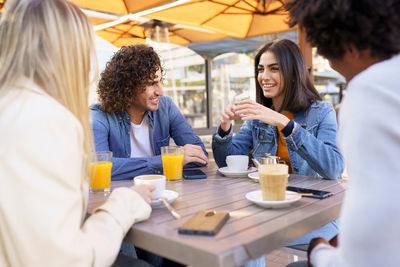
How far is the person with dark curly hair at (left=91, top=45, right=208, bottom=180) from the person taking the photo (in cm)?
208

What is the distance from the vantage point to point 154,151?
2.24m

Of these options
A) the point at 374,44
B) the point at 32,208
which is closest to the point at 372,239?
the point at 374,44

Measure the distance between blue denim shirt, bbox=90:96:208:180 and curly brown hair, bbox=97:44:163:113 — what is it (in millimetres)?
74

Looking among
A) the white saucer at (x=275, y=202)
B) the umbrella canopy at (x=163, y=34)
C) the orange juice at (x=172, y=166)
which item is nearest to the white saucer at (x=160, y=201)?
the white saucer at (x=275, y=202)

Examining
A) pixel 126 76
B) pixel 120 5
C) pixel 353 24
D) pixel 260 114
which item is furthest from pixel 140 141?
pixel 120 5

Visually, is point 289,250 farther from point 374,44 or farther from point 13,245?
point 13,245

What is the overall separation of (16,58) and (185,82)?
520cm

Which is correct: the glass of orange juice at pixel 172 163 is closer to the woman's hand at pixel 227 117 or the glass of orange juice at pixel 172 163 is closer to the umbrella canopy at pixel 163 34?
the woman's hand at pixel 227 117

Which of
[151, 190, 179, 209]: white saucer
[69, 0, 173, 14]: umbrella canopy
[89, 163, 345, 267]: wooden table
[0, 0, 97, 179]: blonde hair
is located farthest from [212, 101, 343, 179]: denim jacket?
[69, 0, 173, 14]: umbrella canopy

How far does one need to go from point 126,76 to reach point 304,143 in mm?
1167

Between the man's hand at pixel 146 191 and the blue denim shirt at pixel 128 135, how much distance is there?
1.96 ft

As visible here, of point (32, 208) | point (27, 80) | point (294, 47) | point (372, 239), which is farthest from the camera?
point (294, 47)

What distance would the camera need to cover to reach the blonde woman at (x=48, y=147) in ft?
2.65

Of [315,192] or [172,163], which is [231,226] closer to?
[315,192]
